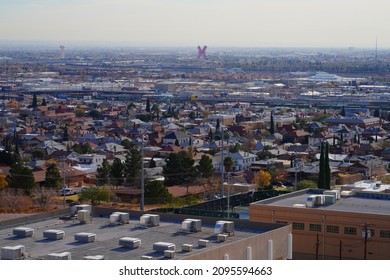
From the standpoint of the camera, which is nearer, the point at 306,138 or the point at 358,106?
the point at 306,138

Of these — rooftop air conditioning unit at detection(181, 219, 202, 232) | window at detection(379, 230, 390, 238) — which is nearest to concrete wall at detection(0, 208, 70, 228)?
rooftop air conditioning unit at detection(181, 219, 202, 232)

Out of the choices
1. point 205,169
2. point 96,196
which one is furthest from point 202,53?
point 96,196

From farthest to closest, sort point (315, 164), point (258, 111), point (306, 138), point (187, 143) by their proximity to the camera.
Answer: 1. point (258, 111)
2. point (306, 138)
3. point (187, 143)
4. point (315, 164)

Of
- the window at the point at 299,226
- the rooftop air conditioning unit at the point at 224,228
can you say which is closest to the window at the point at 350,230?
the window at the point at 299,226

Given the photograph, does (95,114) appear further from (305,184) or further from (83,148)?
(305,184)

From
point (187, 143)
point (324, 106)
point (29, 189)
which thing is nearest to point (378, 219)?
point (29, 189)

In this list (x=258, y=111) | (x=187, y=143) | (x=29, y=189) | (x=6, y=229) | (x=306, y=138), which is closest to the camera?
(x=6, y=229)

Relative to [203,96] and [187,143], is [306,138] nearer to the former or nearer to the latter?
[187,143]

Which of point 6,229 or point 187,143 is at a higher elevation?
point 6,229
